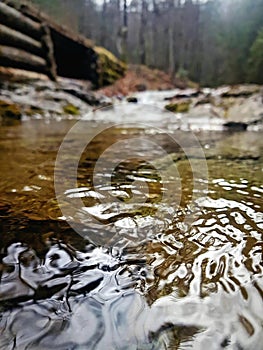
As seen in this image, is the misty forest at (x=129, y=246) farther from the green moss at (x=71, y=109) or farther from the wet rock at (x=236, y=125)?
the green moss at (x=71, y=109)

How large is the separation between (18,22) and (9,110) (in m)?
3.31

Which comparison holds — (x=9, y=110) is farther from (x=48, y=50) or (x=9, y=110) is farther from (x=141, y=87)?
(x=141, y=87)

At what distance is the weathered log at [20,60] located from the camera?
743cm

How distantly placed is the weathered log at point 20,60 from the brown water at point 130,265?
22.8 feet

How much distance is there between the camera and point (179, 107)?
8.53 meters

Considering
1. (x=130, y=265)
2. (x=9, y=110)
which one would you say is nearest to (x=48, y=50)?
(x=9, y=110)

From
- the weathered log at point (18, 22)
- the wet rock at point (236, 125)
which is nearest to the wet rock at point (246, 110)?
the wet rock at point (236, 125)

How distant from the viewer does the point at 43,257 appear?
952 mm

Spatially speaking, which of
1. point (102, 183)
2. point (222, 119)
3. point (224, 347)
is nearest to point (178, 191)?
point (102, 183)

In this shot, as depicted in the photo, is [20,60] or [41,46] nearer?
[20,60]

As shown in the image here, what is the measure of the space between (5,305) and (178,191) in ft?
3.75

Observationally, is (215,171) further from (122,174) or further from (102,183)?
(102,183)

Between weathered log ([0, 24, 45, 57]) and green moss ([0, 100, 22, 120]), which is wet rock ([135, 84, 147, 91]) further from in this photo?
green moss ([0, 100, 22, 120])

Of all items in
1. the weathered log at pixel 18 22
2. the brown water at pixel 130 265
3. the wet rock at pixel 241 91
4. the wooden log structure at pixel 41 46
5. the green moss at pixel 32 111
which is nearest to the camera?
the brown water at pixel 130 265
